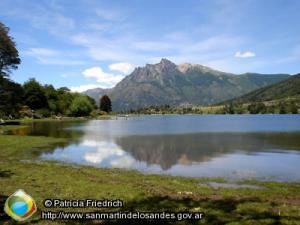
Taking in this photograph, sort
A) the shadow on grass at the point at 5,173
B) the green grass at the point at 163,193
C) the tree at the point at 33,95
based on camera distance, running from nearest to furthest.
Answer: the green grass at the point at 163,193
the shadow on grass at the point at 5,173
the tree at the point at 33,95

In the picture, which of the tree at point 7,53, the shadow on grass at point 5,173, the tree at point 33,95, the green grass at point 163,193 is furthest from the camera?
the tree at point 33,95

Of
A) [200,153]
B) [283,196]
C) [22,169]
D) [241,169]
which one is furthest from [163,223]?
[200,153]

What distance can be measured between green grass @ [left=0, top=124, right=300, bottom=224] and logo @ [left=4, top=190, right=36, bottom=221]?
323mm

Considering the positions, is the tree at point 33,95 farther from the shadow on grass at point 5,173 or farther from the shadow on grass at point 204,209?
the shadow on grass at point 204,209

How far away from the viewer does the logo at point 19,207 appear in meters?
14.1

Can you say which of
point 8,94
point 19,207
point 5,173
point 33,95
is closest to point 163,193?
point 19,207

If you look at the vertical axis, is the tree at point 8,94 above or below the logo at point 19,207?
above

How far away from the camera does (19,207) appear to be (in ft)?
46.9

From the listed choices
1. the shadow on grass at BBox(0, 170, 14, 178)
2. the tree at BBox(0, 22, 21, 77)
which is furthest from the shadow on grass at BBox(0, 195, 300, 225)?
the tree at BBox(0, 22, 21, 77)

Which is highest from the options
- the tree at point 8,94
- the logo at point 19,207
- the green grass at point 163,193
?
the tree at point 8,94

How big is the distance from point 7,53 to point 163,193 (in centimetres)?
7935

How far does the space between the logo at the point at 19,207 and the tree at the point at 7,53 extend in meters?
79.2

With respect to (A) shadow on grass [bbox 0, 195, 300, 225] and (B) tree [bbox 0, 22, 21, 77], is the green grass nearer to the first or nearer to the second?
(A) shadow on grass [bbox 0, 195, 300, 225]

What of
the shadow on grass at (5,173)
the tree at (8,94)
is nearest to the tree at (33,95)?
the tree at (8,94)
